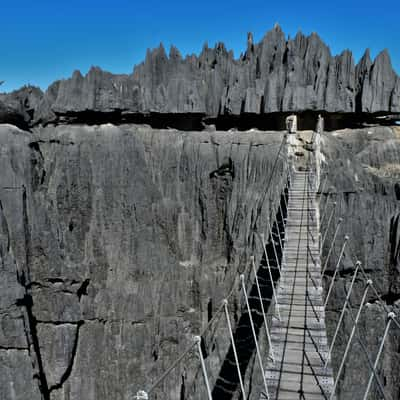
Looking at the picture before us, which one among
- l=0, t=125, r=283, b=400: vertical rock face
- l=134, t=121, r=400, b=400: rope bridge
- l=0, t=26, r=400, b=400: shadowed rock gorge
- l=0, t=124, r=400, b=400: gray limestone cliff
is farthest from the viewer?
l=0, t=125, r=283, b=400: vertical rock face

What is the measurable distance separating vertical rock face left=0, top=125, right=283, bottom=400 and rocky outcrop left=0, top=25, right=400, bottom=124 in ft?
5.45


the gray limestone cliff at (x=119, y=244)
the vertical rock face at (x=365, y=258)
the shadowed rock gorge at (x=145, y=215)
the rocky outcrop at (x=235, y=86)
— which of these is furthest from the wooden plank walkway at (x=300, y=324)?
the rocky outcrop at (x=235, y=86)

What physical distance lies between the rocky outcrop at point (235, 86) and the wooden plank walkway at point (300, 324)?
864 cm

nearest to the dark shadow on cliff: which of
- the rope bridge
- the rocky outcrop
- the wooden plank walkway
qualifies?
the rope bridge

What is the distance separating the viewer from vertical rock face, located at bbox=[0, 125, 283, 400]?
15.1 m

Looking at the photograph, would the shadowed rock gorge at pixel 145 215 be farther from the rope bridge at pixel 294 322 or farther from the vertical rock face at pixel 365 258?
the rope bridge at pixel 294 322

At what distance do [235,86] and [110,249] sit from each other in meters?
7.33

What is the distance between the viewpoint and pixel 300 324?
275 inches

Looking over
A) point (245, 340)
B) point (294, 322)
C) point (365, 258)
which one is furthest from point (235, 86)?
point (294, 322)

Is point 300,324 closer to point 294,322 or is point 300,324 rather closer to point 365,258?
point 294,322

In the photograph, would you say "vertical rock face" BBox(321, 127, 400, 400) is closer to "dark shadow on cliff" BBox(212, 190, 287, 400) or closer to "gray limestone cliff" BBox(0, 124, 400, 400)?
"gray limestone cliff" BBox(0, 124, 400, 400)

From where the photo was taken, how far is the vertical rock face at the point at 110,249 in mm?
15133

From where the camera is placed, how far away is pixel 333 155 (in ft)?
47.5

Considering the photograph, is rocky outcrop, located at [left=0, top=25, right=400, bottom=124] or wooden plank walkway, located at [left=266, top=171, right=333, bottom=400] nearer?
wooden plank walkway, located at [left=266, top=171, right=333, bottom=400]
